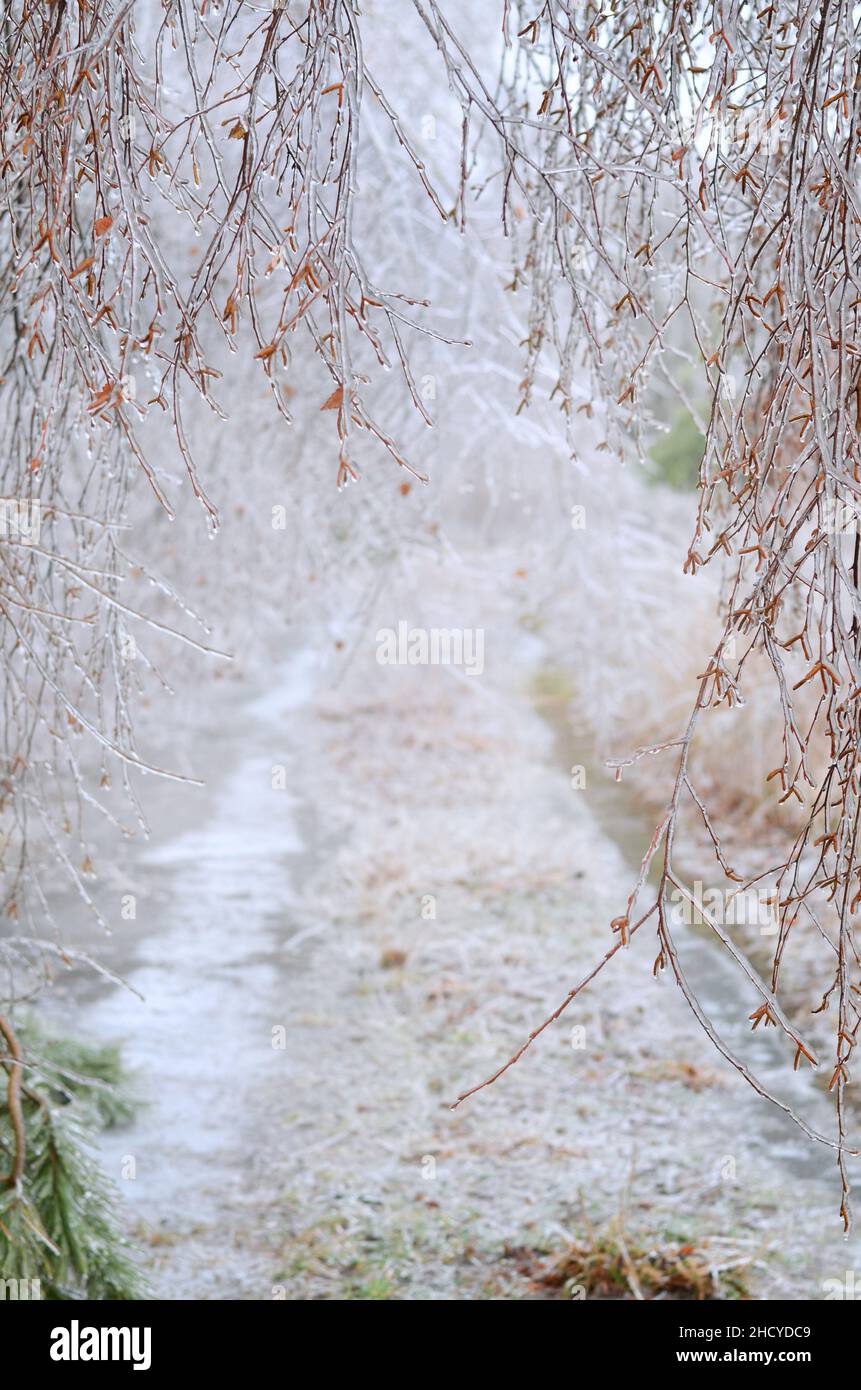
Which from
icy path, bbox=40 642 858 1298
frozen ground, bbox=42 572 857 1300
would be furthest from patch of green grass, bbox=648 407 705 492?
icy path, bbox=40 642 858 1298

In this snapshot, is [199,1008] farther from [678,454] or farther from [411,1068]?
[678,454]

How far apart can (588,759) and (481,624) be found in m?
3.22

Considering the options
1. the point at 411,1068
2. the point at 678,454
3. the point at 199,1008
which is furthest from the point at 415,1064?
the point at 678,454

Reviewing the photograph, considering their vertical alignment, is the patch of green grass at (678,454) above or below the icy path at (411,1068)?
above

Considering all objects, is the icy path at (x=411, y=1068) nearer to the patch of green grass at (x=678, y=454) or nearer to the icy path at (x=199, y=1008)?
the icy path at (x=199, y=1008)

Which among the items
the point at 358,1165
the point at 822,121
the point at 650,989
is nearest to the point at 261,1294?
the point at 358,1165

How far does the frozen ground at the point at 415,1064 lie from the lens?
4859 millimetres

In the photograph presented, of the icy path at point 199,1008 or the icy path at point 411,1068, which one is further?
the icy path at point 199,1008

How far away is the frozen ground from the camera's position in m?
4.86

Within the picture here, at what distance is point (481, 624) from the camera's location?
52.6ft

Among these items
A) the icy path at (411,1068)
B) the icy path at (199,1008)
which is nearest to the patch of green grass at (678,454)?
the icy path at (411,1068)

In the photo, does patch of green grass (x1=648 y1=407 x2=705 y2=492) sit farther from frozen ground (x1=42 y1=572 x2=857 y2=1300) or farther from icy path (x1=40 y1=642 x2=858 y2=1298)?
icy path (x1=40 y1=642 x2=858 y2=1298)

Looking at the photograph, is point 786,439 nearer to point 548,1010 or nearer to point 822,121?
point 822,121

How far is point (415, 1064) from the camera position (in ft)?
22.1
